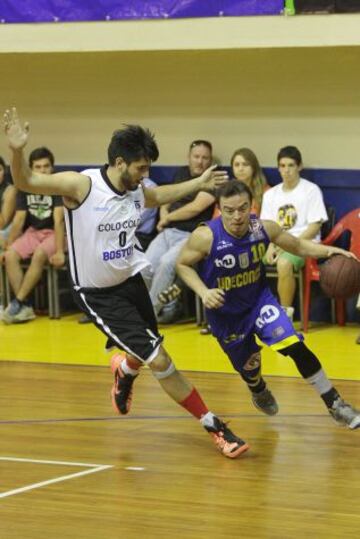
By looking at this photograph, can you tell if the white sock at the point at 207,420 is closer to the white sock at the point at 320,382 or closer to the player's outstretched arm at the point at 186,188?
the white sock at the point at 320,382

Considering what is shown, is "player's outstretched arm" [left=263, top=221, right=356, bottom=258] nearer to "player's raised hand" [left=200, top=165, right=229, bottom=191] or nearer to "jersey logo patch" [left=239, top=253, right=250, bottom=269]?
"jersey logo patch" [left=239, top=253, right=250, bottom=269]

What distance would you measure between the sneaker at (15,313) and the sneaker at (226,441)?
4.75m

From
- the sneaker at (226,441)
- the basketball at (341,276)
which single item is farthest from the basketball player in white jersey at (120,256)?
the basketball at (341,276)

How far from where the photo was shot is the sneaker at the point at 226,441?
253 inches

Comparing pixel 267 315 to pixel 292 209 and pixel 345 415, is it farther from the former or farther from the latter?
pixel 292 209

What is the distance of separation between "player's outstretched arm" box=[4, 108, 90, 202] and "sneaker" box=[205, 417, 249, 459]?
55.2 inches

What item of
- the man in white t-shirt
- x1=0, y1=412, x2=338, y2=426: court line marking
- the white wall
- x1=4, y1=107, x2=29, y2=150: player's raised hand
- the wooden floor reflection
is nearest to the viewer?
the wooden floor reflection

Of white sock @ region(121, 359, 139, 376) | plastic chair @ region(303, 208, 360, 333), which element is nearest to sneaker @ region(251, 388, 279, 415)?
white sock @ region(121, 359, 139, 376)

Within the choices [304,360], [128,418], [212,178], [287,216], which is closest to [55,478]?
[128,418]

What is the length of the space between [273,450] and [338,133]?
15.1ft

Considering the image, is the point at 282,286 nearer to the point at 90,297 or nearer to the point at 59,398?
the point at 59,398

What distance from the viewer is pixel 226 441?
6.45 meters

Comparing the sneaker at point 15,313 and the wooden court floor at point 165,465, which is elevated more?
the sneaker at point 15,313

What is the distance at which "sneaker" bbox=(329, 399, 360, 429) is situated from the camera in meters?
6.52
